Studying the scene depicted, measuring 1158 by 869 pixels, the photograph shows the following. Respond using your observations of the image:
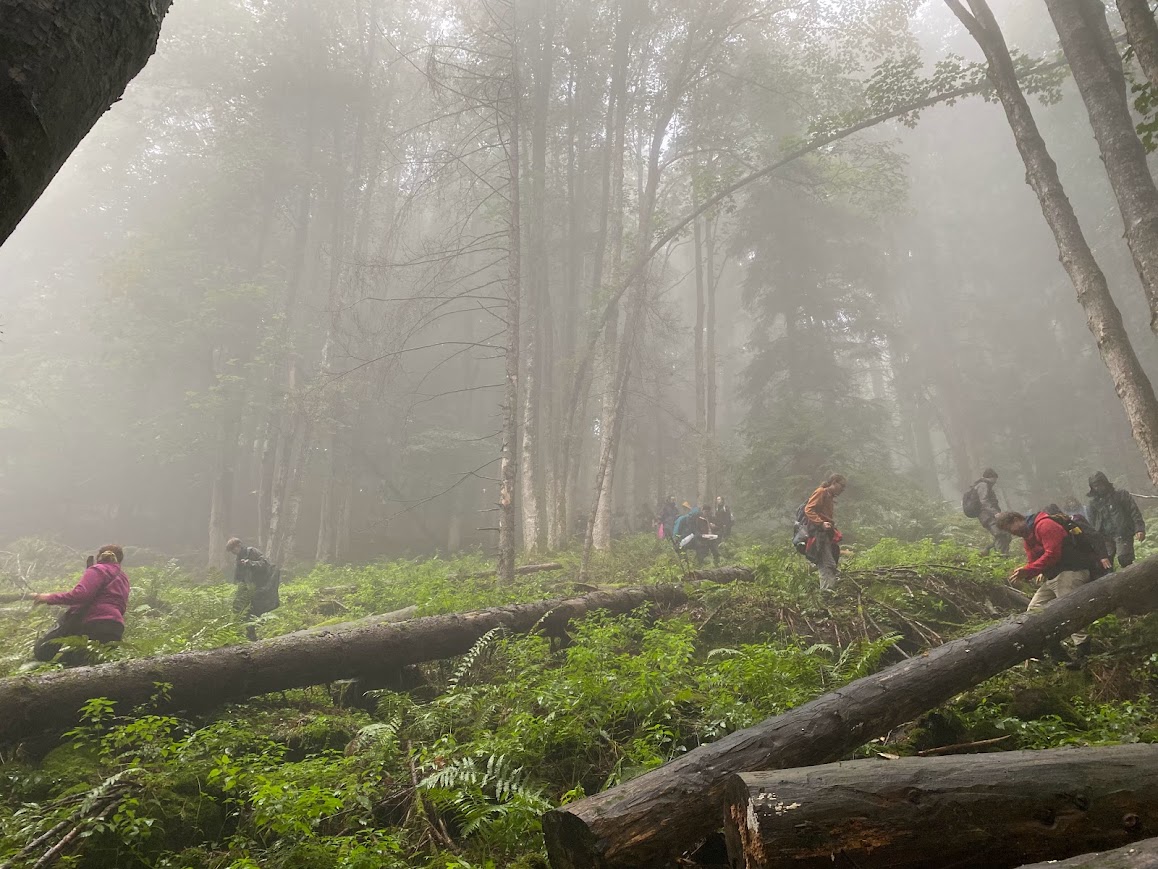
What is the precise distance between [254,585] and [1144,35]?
1358 centimetres

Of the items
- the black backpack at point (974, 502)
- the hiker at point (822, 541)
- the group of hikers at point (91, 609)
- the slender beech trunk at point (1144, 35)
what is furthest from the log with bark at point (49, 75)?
the black backpack at point (974, 502)

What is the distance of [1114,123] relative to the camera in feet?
24.0

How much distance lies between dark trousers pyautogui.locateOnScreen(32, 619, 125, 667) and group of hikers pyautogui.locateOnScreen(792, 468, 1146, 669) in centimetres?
854

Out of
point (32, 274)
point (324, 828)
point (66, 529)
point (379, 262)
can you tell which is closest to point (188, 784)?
point (324, 828)

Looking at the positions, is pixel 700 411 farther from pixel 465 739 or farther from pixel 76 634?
pixel 76 634

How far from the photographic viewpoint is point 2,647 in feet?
25.5

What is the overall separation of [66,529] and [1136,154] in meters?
38.4

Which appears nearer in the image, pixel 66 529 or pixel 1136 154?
pixel 1136 154

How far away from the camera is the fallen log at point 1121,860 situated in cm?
209

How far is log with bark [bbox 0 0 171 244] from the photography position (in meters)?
1.23

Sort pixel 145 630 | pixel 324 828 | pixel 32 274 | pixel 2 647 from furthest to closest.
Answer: pixel 32 274 → pixel 145 630 → pixel 2 647 → pixel 324 828

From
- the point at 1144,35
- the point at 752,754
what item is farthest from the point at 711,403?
the point at 752,754

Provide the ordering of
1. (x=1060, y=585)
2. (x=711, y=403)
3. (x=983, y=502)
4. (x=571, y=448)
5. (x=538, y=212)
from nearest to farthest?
(x=1060, y=585), (x=983, y=502), (x=571, y=448), (x=538, y=212), (x=711, y=403)

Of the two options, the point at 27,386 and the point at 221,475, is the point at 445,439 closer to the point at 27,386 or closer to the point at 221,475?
the point at 221,475
